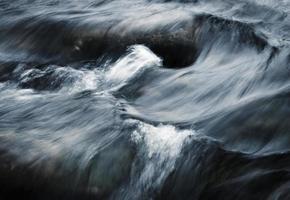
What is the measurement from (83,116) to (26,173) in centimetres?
154

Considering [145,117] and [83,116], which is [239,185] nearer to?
[145,117]

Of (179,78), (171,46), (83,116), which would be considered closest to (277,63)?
(179,78)

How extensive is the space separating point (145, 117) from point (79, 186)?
1.58 m

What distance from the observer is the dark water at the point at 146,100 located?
7.55m

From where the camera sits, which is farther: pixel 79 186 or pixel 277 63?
pixel 277 63

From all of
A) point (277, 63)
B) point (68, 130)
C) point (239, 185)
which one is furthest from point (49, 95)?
point (239, 185)

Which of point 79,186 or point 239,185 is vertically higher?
point 239,185

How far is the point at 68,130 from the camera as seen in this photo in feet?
29.5

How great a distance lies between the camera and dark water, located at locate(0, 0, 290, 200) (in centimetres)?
755

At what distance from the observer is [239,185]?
6875 mm

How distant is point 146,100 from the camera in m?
9.80

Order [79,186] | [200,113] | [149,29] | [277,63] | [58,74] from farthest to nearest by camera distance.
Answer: [149,29] → [58,74] → [277,63] → [200,113] → [79,186]

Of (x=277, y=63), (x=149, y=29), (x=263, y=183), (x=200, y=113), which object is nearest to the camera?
(x=263, y=183)

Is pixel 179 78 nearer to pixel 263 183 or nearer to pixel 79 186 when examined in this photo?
pixel 79 186
